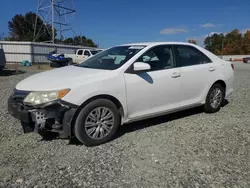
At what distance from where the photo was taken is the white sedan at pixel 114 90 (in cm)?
338

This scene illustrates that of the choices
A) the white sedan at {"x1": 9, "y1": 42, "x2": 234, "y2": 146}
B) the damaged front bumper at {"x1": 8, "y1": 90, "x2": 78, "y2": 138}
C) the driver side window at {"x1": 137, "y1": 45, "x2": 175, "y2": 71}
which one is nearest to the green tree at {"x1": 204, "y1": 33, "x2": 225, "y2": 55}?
the white sedan at {"x1": 9, "y1": 42, "x2": 234, "y2": 146}

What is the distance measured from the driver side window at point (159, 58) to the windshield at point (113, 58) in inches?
7.4

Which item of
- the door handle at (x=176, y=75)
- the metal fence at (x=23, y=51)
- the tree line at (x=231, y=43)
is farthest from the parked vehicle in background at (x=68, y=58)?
the tree line at (x=231, y=43)

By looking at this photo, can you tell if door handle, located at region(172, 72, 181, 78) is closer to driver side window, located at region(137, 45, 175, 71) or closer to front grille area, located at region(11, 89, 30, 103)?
driver side window, located at region(137, 45, 175, 71)

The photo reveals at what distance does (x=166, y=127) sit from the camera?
450 cm

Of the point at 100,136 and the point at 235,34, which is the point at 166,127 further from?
the point at 235,34

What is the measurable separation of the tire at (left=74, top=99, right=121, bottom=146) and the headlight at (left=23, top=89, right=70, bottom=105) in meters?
0.39

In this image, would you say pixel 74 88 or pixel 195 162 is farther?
pixel 74 88

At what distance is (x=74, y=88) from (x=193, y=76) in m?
2.50

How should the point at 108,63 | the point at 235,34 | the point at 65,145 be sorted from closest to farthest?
the point at 65,145
the point at 108,63
the point at 235,34

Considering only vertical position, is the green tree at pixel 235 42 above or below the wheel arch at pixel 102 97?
above

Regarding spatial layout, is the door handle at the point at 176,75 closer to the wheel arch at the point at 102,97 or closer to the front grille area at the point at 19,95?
the wheel arch at the point at 102,97

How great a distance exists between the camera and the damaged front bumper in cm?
332

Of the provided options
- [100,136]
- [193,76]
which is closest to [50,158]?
[100,136]
